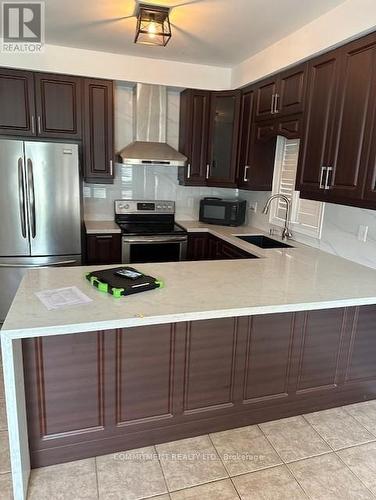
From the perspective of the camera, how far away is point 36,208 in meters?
3.24

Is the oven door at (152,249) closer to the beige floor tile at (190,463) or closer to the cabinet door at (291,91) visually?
the cabinet door at (291,91)

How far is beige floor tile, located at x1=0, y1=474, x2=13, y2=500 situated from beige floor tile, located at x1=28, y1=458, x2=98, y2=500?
0.09 m

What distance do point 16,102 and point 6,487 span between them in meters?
3.03

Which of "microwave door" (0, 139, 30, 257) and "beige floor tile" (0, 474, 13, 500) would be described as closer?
"beige floor tile" (0, 474, 13, 500)

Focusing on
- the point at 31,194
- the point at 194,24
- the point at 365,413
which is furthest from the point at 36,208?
the point at 365,413

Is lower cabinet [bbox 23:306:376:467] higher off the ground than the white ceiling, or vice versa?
the white ceiling

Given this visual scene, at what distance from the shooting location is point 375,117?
6.87 feet

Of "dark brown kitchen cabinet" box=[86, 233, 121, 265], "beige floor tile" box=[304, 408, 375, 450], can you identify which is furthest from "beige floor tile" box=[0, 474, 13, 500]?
"dark brown kitchen cabinet" box=[86, 233, 121, 265]

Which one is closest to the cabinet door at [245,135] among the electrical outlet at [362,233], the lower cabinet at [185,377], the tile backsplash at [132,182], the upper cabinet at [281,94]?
the upper cabinet at [281,94]

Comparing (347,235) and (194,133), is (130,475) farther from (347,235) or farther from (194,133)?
(194,133)

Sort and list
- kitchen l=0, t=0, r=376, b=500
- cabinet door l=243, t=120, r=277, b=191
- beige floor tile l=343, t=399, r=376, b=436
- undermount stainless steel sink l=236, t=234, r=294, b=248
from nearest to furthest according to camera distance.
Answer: kitchen l=0, t=0, r=376, b=500 → beige floor tile l=343, t=399, r=376, b=436 → cabinet door l=243, t=120, r=277, b=191 → undermount stainless steel sink l=236, t=234, r=294, b=248

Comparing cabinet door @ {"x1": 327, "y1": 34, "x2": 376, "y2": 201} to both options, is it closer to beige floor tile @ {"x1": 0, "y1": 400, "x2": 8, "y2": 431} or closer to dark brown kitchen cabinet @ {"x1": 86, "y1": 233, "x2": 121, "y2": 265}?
dark brown kitchen cabinet @ {"x1": 86, "y1": 233, "x2": 121, "y2": 265}

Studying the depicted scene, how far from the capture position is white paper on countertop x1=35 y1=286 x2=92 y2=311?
168cm

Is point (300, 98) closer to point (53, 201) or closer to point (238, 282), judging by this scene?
point (238, 282)
